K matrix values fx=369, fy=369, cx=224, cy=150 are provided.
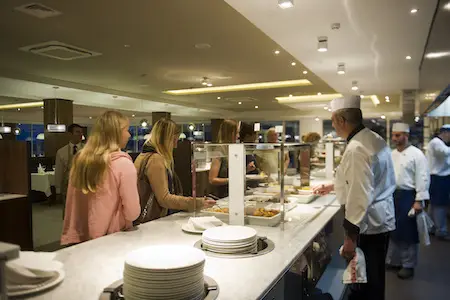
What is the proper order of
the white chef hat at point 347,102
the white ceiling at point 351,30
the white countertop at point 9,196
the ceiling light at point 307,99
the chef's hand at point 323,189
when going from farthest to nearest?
the ceiling light at point 307,99
the white countertop at point 9,196
the white ceiling at point 351,30
the chef's hand at point 323,189
the white chef hat at point 347,102

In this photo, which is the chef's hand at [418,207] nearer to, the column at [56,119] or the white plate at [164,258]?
the white plate at [164,258]

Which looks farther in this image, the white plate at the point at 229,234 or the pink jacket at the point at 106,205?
the pink jacket at the point at 106,205

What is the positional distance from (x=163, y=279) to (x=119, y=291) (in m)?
0.19

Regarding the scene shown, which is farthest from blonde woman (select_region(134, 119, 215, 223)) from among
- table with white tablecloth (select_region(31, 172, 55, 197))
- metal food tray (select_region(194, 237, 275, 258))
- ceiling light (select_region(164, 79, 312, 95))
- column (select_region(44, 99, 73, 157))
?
ceiling light (select_region(164, 79, 312, 95))

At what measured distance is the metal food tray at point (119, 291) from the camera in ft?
3.37

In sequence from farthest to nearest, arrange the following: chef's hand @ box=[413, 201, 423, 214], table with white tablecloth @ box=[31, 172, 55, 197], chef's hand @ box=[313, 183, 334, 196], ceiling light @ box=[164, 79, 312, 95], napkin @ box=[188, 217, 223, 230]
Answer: ceiling light @ box=[164, 79, 312, 95]
table with white tablecloth @ box=[31, 172, 55, 197]
chef's hand @ box=[413, 201, 423, 214]
chef's hand @ box=[313, 183, 334, 196]
napkin @ box=[188, 217, 223, 230]

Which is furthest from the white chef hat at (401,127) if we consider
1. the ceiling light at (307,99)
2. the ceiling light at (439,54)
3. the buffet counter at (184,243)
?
the ceiling light at (307,99)

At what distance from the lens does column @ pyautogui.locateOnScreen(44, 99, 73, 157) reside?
663 cm

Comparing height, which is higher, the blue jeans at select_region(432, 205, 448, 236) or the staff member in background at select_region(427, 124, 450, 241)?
the staff member in background at select_region(427, 124, 450, 241)

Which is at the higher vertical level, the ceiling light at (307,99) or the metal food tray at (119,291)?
the ceiling light at (307,99)

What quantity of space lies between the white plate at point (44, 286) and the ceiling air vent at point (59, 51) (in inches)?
146

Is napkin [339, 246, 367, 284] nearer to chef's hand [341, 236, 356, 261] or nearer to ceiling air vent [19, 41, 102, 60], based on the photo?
chef's hand [341, 236, 356, 261]

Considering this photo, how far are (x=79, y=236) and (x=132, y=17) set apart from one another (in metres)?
2.29

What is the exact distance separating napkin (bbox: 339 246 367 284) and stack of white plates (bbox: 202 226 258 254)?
75 cm
